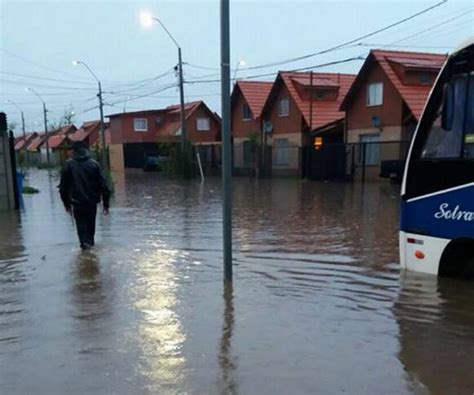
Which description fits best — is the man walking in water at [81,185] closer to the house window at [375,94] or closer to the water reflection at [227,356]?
the water reflection at [227,356]

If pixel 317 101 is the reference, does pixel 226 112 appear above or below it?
below

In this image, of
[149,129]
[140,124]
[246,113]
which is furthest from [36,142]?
[246,113]

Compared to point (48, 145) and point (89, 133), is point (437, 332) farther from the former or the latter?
point (89, 133)

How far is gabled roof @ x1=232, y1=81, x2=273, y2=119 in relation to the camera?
37.7 m

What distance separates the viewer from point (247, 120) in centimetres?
3872

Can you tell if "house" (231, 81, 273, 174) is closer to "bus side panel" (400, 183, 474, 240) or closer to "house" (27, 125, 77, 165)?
"house" (27, 125, 77, 165)

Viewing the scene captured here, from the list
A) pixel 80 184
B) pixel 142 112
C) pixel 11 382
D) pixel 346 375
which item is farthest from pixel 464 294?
pixel 142 112

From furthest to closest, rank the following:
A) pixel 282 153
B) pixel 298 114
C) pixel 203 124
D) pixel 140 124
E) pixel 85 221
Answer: pixel 140 124 < pixel 203 124 < pixel 282 153 < pixel 298 114 < pixel 85 221

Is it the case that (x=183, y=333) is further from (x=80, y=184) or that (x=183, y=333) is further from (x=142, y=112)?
(x=142, y=112)

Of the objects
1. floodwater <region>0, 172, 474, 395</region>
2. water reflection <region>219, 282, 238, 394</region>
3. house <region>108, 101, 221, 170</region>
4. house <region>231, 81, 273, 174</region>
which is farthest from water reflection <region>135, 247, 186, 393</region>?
house <region>108, 101, 221, 170</region>

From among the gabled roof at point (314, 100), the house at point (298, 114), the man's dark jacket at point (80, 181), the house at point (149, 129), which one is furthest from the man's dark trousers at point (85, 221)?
the house at point (149, 129)

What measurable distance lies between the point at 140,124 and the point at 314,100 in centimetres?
2440

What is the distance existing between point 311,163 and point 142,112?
28659 mm

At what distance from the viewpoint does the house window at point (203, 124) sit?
5109 centimetres
